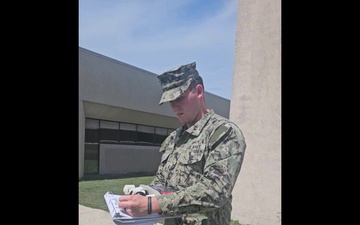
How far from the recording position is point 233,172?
1614 mm

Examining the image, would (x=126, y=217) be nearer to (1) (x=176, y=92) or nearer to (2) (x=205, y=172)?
(2) (x=205, y=172)

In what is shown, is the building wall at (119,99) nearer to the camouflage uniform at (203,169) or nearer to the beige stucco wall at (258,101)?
the camouflage uniform at (203,169)

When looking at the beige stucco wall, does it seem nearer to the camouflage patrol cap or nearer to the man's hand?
the camouflage patrol cap

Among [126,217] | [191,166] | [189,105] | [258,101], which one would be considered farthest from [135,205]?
[258,101]

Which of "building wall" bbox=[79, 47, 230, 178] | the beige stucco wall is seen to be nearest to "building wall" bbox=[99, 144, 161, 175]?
"building wall" bbox=[79, 47, 230, 178]

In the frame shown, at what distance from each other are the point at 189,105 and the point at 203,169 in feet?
1.05

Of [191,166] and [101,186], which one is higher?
[191,166]

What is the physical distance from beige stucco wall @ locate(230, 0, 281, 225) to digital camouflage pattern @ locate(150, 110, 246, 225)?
79 centimetres

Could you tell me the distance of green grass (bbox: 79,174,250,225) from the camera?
1919 millimetres

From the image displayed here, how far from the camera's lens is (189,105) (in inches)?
69.2

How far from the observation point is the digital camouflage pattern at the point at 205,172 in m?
1.60

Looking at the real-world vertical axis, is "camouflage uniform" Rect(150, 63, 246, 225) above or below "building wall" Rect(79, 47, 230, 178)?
below
